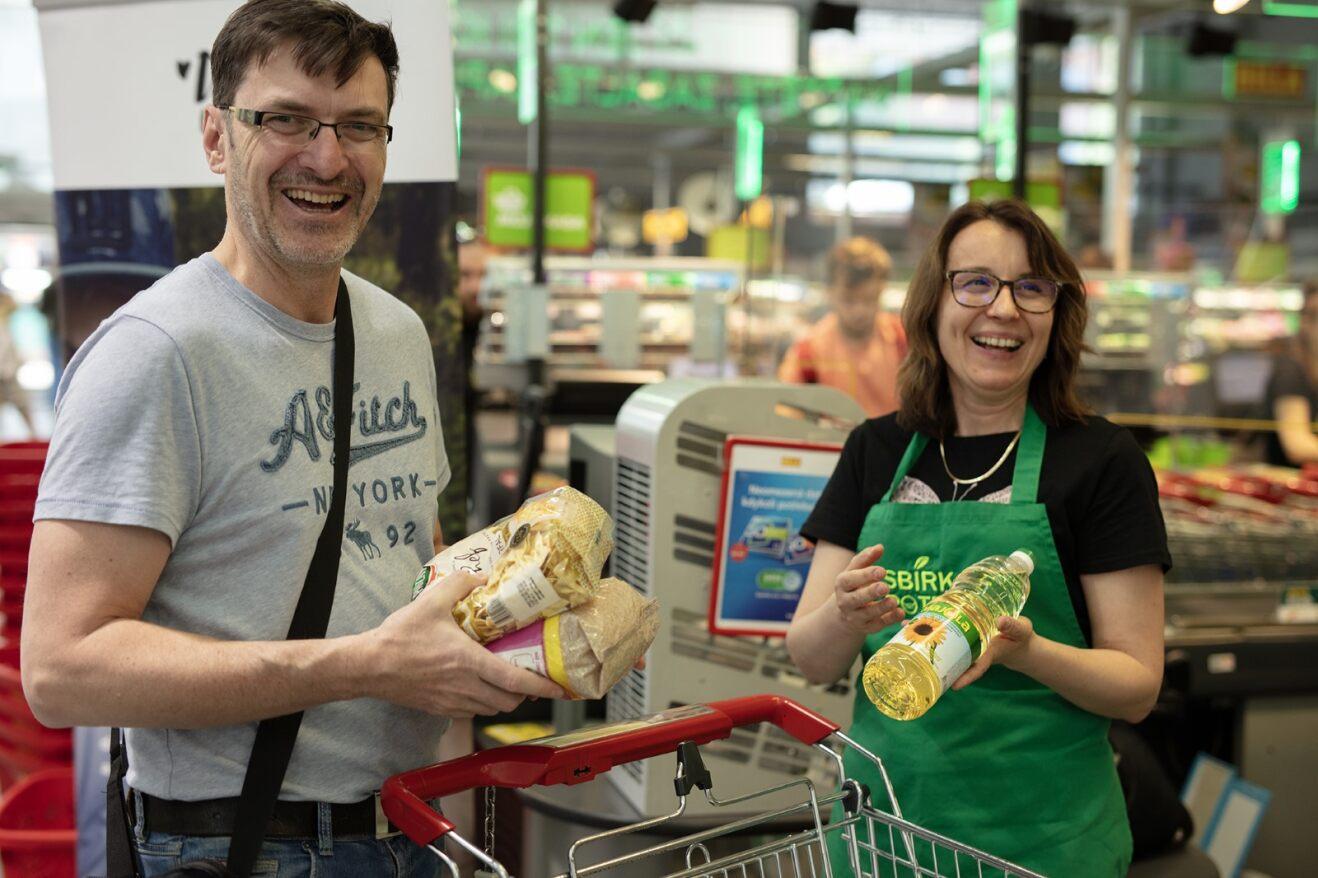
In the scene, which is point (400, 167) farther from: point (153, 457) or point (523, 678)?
point (523, 678)

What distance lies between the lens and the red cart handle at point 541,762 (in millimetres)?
1502

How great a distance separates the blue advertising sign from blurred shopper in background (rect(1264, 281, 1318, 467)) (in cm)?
451

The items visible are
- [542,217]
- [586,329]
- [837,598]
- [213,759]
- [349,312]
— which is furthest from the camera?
[586,329]

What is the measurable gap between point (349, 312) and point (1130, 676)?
4.18 ft

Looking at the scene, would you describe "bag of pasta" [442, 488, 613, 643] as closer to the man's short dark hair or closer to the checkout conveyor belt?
the man's short dark hair

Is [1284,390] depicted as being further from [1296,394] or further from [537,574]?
[537,574]

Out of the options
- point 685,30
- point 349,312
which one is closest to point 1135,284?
point 685,30

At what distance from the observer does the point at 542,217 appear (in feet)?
27.2

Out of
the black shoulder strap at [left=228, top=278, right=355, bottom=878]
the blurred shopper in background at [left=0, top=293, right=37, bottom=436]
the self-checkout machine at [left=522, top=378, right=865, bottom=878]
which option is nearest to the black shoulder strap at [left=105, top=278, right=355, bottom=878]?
the black shoulder strap at [left=228, top=278, right=355, bottom=878]

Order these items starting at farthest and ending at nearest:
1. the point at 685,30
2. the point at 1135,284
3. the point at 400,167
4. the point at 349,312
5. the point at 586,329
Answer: the point at 685,30
the point at 586,329
the point at 1135,284
the point at 400,167
the point at 349,312

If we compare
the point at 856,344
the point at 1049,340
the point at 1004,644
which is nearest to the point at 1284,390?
the point at 856,344

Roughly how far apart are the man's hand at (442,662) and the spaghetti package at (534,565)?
0.03 m

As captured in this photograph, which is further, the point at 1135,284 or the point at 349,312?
the point at 1135,284

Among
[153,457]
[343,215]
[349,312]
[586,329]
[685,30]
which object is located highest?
[685,30]
